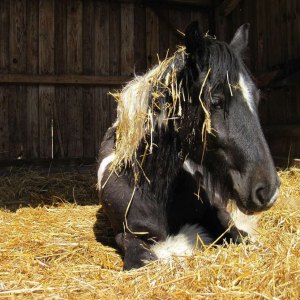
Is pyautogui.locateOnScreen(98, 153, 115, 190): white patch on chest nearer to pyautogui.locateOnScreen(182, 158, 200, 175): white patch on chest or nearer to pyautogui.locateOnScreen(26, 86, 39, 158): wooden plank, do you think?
pyautogui.locateOnScreen(182, 158, 200, 175): white patch on chest

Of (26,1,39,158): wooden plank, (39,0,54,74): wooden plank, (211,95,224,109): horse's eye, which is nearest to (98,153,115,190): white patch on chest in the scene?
(211,95,224,109): horse's eye

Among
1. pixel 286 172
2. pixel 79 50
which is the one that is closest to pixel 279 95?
pixel 286 172

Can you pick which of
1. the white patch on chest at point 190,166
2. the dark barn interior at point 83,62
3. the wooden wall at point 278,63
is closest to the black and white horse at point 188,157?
the white patch on chest at point 190,166

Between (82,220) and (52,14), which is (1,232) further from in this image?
(52,14)

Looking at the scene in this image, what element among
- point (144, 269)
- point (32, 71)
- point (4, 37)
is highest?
point (4, 37)

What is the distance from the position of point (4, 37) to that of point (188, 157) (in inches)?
184

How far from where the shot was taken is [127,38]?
6645mm

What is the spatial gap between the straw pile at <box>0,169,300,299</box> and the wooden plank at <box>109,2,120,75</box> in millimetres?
3867

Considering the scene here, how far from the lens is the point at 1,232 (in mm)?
3182

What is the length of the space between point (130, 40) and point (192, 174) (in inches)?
179

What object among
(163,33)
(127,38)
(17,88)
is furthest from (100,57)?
(17,88)

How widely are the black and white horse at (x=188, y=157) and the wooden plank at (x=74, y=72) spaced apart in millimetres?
3432

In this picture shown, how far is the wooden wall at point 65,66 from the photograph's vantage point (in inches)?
239

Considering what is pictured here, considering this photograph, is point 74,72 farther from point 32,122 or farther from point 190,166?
point 190,166
